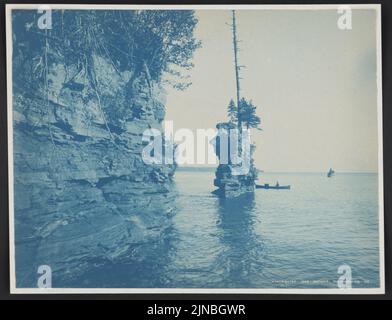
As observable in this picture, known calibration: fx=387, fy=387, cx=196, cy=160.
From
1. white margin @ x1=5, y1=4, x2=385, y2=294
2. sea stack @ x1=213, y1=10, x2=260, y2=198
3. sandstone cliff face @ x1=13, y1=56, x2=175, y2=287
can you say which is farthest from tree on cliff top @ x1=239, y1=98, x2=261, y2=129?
white margin @ x1=5, y1=4, x2=385, y2=294

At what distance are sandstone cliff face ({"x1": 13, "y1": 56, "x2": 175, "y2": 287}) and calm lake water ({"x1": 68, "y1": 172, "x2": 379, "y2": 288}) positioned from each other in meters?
0.15

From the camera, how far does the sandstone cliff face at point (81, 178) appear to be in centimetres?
281

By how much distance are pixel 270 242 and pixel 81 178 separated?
57.3 inches

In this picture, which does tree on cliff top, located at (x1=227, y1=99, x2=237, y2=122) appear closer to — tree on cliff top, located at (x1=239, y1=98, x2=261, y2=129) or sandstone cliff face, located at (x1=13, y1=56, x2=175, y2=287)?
tree on cliff top, located at (x1=239, y1=98, x2=261, y2=129)

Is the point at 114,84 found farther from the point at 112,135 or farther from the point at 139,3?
the point at 139,3

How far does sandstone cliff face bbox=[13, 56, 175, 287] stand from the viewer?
9.21 ft

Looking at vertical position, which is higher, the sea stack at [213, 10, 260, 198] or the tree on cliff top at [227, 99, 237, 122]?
the tree on cliff top at [227, 99, 237, 122]

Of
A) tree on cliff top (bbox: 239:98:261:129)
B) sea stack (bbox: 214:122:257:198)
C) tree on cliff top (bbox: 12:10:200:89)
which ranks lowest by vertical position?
sea stack (bbox: 214:122:257:198)

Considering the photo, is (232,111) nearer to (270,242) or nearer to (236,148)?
(236,148)

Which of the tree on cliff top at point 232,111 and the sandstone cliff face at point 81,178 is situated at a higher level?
the tree on cliff top at point 232,111

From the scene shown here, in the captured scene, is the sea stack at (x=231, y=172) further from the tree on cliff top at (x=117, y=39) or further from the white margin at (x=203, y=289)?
the white margin at (x=203, y=289)

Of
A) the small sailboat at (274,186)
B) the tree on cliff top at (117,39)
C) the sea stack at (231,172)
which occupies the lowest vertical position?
the small sailboat at (274,186)

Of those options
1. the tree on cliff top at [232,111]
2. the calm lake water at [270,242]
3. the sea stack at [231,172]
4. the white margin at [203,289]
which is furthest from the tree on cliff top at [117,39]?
the calm lake water at [270,242]

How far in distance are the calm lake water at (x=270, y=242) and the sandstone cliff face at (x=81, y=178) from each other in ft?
0.48
